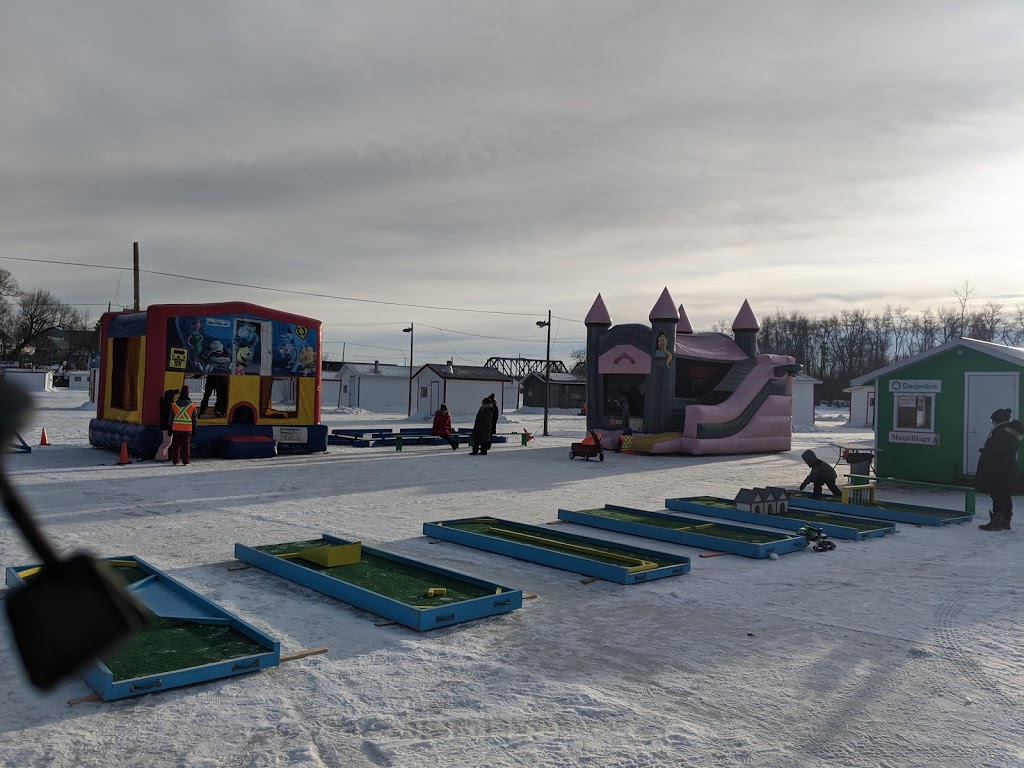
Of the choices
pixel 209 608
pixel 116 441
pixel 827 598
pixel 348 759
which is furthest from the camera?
pixel 116 441

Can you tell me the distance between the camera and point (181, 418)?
56.5 ft

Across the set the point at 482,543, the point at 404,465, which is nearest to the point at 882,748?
the point at 482,543

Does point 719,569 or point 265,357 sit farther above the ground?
point 265,357

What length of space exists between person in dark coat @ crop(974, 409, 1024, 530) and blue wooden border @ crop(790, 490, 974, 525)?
0.51 meters

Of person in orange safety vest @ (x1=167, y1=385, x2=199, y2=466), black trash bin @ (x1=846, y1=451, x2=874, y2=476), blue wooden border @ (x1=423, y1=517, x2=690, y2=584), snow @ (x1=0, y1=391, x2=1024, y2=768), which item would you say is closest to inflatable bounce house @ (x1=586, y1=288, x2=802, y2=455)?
black trash bin @ (x1=846, y1=451, x2=874, y2=476)

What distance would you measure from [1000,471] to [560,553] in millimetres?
7490

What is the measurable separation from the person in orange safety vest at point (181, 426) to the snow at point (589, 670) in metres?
6.05

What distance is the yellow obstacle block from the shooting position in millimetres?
8062

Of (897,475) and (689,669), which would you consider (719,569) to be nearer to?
(689,669)

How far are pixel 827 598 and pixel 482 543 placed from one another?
155 inches

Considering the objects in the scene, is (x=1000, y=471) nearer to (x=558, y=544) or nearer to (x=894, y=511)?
(x=894, y=511)

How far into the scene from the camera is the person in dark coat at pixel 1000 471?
11.8 meters

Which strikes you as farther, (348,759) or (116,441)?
(116,441)

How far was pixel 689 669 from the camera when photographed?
5590 millimetres
